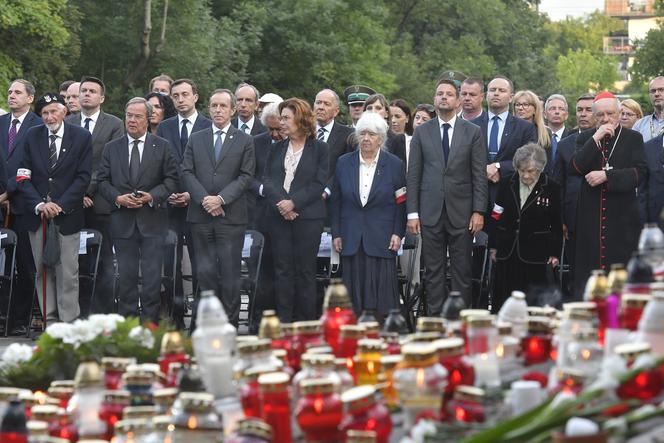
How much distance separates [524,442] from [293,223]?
11.1 m

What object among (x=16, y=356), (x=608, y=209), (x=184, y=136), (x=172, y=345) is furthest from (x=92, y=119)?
(x=172, y=345)

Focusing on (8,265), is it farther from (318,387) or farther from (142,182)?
(318,387)

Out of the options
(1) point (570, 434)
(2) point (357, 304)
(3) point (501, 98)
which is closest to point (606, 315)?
(1) point (570, 434)

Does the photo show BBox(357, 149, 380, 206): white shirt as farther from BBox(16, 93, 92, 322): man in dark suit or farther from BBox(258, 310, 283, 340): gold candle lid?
BBox(258, 310, 283, 340): gold candle lid

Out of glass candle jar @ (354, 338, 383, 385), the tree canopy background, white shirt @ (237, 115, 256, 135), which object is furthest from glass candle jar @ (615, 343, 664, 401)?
the tree canopy background

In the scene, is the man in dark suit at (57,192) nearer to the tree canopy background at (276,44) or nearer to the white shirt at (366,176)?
the white shirt at (366,176)

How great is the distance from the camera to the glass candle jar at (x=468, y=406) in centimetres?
469

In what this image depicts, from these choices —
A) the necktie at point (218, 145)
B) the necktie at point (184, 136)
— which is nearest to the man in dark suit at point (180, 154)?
the necktie at point (184, 136)

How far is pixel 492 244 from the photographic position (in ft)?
49.7

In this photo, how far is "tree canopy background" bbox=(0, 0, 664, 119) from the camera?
4269cm

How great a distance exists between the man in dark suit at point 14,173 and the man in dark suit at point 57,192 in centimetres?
19

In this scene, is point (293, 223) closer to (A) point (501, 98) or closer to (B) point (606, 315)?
(A) point (501, 98)

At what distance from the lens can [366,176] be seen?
1499 cm

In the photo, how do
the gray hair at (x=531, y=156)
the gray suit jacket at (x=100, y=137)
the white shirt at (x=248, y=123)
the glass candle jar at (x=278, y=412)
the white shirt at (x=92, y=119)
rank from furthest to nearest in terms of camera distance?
the white shirt at (x=248, y=123) < the white shirt at (x=92, y=119) < the gray suit jacket at (x=100, y=137) < the gray hair at (x=531, y=156) < the glass candle jar at (x=278, y=412)
